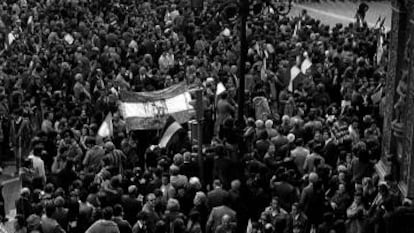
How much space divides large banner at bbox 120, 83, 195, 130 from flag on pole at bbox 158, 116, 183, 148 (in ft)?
1.22

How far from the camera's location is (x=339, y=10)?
128 ft

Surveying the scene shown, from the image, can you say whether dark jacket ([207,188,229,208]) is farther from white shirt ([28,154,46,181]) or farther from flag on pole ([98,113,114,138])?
flag on pole ([98,113,114,138])

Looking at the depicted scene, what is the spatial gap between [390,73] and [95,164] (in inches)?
236

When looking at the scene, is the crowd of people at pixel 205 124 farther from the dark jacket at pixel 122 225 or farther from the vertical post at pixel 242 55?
the vertical post at pixel 242 55

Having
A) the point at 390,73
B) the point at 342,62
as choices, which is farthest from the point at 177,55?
the point at 390,73

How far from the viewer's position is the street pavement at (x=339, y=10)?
37.3 m

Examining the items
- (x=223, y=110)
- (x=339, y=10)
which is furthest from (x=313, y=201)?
(x=339, y=10)

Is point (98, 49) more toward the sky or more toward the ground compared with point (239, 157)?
more toward the sky

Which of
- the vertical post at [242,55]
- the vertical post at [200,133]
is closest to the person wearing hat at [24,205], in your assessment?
the vertical post at [200,133]

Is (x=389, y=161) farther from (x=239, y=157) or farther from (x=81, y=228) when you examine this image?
(x=81, y=228)

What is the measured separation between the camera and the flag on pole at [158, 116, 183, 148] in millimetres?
18750

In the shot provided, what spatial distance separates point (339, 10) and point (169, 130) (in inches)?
848

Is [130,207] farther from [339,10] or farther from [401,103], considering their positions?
[339,10]

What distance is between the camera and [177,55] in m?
25.2
